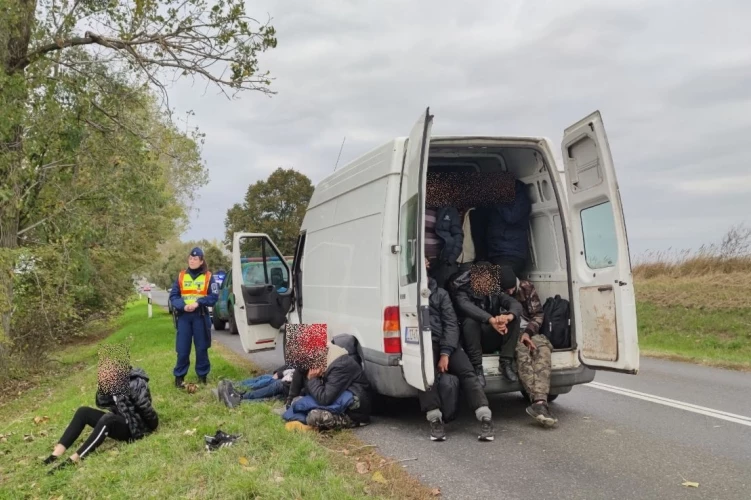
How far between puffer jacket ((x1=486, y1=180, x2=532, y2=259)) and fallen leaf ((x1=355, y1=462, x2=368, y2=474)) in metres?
2.90

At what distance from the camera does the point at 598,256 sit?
554cm

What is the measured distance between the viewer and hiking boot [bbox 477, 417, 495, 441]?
5234mm

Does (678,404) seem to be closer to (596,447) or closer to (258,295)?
(596,447)

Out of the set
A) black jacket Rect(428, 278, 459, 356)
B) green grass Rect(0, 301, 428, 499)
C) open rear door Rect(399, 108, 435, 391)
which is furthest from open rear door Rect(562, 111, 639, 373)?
green grass Rect(0, 301, 428, 499)

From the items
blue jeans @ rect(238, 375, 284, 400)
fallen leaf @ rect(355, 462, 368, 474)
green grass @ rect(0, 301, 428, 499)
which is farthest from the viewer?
blue jeans @ rect(238, 375, 284, 400)

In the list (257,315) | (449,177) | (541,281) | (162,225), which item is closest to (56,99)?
(257,315)

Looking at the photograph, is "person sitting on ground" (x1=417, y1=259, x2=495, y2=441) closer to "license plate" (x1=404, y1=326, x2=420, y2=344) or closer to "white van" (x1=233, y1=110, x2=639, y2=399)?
"white van" (x1=233, y1=110, x2=639, y2=399)

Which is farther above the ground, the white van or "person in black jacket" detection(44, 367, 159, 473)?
the white van

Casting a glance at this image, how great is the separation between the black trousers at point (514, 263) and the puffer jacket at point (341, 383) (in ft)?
6.30

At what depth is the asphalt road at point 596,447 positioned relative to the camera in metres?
4.05

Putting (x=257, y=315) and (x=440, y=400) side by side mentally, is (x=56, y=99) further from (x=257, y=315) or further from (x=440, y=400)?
(x=440, y=400)

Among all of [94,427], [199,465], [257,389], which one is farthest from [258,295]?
[199,465]

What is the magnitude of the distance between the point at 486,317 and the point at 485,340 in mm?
292

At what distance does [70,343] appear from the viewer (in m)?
21.9
